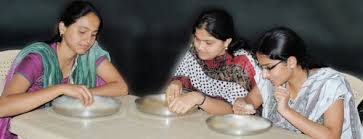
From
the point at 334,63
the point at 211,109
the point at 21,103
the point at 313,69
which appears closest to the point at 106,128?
the point at 21,103

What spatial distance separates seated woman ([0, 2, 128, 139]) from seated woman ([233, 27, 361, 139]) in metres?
0.65

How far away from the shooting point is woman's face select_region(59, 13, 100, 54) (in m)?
2.36

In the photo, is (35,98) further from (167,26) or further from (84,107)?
(167,26)

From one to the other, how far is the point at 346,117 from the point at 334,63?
32.5 inches

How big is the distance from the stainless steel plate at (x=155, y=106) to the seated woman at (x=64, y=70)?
20cm

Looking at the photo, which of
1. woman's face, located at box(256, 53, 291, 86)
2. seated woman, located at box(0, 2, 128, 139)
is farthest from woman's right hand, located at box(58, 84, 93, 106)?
woman's face, located at box(256, 53, 291, 86)

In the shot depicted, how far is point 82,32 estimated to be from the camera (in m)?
2.37

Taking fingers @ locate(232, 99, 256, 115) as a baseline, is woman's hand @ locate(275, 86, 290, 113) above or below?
above

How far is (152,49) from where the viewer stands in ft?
13.1

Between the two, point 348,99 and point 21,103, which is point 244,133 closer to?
point 348,99

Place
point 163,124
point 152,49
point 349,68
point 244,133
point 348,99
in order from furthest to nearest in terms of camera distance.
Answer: point 152,49 < point 349,68 < point 348,99 < point 163,124 < point 244,133

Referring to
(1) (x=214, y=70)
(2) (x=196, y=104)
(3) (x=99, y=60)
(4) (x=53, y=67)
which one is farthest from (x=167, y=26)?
(2) (x=196, y=104)

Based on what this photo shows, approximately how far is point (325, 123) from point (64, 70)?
1.20 metres

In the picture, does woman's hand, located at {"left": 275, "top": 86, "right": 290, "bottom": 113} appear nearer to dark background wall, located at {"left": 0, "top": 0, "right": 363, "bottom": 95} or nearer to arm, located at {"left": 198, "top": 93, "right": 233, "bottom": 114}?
arm, located at {"left": 198, "top": 93, "right": 233, "bottom": 114}
